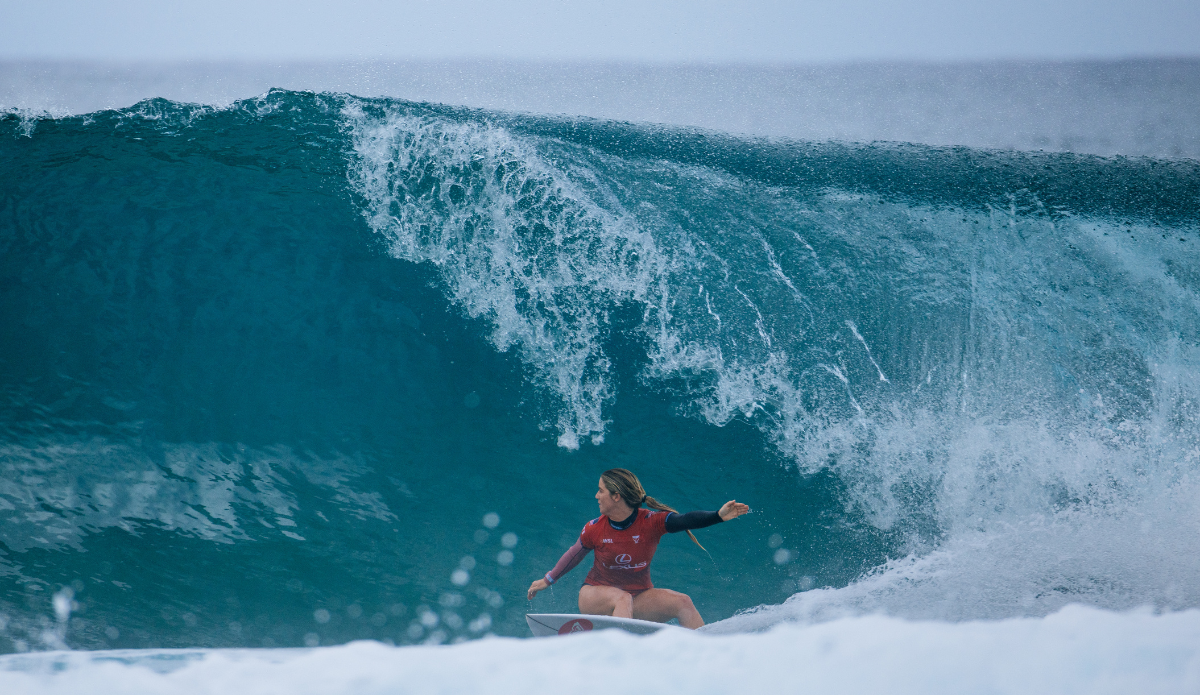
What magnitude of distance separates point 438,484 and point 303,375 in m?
1.17

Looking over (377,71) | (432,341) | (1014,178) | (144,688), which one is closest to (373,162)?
(377,71)

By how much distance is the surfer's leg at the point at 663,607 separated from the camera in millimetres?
2773

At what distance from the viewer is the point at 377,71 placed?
5.14 metres

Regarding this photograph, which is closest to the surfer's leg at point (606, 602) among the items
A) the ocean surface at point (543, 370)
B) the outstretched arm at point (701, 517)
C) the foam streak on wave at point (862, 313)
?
the outstretched arm at point (701, 517)

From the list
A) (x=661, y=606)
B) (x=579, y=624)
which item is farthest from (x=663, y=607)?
(x=579, y=624)

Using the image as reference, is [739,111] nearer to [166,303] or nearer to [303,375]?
[303,375]

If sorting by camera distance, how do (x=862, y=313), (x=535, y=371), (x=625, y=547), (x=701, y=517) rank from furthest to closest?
(x=862, y=313)
(x=535, y=371)
(x=625, y=547)
(x=701, y=517)

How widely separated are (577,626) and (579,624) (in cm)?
1

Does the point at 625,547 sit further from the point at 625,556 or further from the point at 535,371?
the point at 535,371

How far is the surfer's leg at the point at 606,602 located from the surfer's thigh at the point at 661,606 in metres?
0.04

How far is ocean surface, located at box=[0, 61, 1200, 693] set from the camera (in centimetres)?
338

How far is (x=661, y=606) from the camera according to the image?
2783 millimetres

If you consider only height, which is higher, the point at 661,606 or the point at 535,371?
the point at 535,371

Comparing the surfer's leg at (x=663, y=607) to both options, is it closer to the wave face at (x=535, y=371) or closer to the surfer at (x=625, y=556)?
the surfer at (x=625, y=556)
